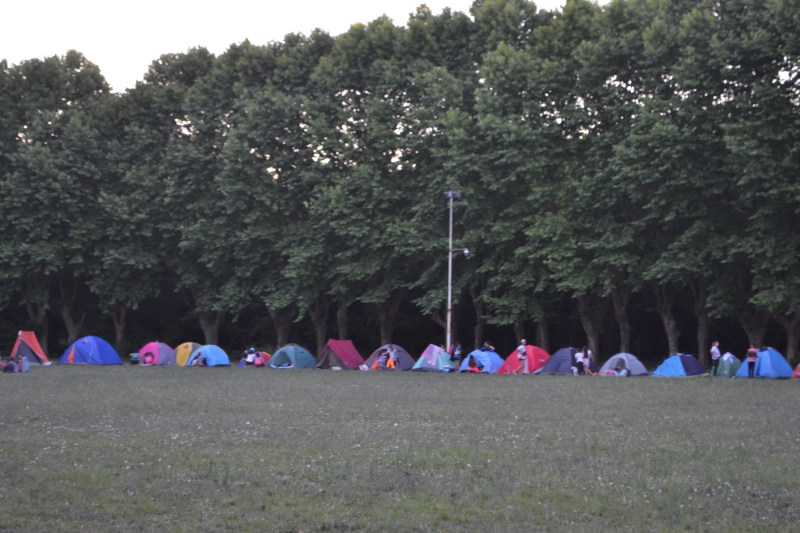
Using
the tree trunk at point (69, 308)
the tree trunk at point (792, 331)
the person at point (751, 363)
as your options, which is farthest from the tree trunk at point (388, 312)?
the tree trunk at point (69, 308)

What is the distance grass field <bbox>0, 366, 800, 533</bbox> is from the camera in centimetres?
861

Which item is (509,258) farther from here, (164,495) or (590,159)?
(164,495)

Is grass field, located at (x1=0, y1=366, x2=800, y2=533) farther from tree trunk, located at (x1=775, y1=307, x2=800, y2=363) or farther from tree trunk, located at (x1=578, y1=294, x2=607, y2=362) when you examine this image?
tree trunk, located at (x1=578, y1=294, x2=607, y2=362)

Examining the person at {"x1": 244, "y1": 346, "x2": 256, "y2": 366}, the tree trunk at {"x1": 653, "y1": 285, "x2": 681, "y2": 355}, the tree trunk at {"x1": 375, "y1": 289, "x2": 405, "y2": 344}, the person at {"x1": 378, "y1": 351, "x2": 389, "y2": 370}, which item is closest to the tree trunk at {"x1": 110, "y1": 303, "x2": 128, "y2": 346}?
the person at {"x1": 244, "y1": 346, "x2": 256, "y2": 366}

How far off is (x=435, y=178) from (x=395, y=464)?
3369 centimetres

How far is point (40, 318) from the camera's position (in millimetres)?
55906

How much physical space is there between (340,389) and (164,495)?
17.2 meters

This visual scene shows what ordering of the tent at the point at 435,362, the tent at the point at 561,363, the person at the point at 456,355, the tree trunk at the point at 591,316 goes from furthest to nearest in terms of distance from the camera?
the tree trunk at the point at 591,316, the person at the point at 456,355, the tent at the point at 435,362, the tent at the point at 561,363

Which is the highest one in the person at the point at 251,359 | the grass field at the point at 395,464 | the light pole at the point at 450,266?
the light pole at the point at 450,266

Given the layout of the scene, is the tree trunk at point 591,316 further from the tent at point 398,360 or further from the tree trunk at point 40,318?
the tree trunk at point 40,318

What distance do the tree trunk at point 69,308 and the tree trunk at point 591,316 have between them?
1258 inches

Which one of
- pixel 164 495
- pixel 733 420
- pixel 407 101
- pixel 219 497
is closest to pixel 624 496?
pixel 219 497

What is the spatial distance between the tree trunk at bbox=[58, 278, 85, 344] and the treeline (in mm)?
218

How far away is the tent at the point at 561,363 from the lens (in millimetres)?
38938
